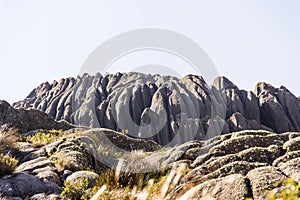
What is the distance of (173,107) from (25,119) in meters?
48.8

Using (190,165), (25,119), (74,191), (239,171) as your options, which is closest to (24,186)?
(74,191)

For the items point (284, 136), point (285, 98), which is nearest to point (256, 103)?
point (285, 98)

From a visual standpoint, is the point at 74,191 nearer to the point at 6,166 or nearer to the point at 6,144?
the point at 6,166

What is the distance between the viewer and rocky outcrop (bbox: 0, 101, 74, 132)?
64.2 ft

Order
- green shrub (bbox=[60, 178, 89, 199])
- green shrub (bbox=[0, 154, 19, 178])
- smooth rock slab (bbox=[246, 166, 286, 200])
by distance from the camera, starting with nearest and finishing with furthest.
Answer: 1. smooth rock slab (bbox=[246, 166, 286, 200])
2. green shrub (bbox=[60, 178, 89, 199])
3. green shrub (bbox=[0, 154, 19, 178])

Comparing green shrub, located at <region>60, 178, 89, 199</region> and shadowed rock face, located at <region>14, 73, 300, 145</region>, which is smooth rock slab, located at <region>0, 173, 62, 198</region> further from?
shadowed rock face, located at <region>14, 73, 300, 145</region>

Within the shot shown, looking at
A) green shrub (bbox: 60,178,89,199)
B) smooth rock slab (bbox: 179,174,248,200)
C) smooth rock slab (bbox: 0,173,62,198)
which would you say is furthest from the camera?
smooth rock slab (bbox: 0,173,62,198)

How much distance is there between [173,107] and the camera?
67625mm

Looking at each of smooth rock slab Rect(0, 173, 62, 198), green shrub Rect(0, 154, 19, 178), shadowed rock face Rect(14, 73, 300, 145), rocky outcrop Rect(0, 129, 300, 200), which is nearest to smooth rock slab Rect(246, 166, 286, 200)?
rocky outcrop Rect(0, 129, 300, 200)

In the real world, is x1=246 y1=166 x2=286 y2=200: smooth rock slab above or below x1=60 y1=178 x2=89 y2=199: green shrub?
above

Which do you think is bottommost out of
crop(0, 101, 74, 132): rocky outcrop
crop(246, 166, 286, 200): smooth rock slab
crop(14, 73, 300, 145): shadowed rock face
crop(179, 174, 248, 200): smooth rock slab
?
crop(14, 73, 300, 145): shadowed rock face

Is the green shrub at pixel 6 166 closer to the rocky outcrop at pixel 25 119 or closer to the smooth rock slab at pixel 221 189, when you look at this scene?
the smooth rock slab at pixel 221 189

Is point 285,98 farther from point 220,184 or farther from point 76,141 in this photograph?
point 220,184

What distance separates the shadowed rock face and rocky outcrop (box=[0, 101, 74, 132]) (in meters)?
39.8
